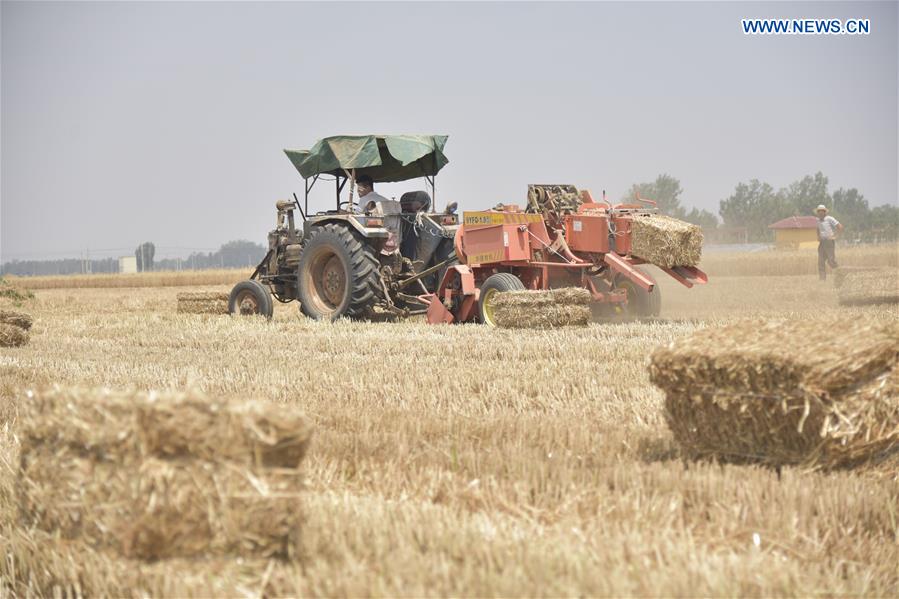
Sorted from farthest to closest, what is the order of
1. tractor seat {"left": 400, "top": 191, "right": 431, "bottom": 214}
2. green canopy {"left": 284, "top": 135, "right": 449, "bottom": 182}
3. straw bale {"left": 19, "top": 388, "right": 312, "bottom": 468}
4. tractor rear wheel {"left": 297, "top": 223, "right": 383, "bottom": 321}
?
tractor seat {"left": 400, "top": 191, "right": 431, "bottom": 214}
green canopy {"left": 284, "top": 135, "right": 449, "bottom": 182}
tractor rear wheel {"left": 297, "top": 223, "right": 383, "bottom": 321}
straw bale {"left": 19, "top": 388, "right": 312, "bottom": 468}

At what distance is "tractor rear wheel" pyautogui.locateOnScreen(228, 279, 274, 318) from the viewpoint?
1323cm

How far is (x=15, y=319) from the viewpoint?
10.4 m

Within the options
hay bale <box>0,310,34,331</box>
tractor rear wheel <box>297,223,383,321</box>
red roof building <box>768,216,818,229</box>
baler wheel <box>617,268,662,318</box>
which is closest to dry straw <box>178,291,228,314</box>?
tractor rear wheel <box>297,223,383,321</box>

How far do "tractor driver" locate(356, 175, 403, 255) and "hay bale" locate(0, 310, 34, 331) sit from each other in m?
4.08

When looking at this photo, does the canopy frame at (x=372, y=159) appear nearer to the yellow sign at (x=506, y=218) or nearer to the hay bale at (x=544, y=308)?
the yellow sign at (x=506, y=218)

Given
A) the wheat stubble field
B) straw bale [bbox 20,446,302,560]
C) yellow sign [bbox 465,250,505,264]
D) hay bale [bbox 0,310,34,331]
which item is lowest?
the wheat stubble field

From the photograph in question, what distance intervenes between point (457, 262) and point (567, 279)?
1445 mm

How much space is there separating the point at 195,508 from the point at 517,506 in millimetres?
1200

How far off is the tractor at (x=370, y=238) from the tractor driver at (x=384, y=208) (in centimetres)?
1

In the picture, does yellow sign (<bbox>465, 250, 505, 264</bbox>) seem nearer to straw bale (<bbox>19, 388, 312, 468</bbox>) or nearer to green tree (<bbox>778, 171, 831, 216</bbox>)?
straw bale (<bbox>19, 388, 312, 468</bbox>)

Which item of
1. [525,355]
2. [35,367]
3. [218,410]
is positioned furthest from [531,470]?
[35,367]

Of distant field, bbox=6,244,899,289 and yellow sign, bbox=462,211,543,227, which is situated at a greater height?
yellow sign, bbox=462,211,543,227

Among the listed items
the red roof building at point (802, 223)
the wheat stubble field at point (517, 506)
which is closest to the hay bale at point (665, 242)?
the wheat stubble field at point (517, 506)

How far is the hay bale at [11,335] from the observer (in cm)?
1020
